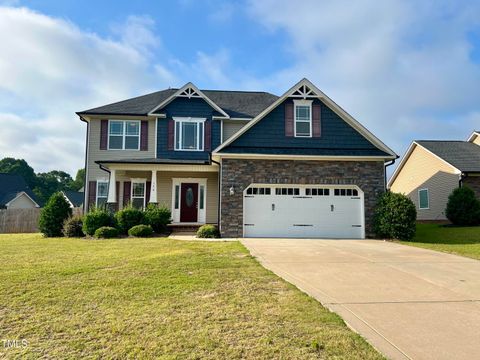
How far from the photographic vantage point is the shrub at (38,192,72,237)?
1586 centimetres

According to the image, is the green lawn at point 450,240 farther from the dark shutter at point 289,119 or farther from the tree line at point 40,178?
the tree line at point 40,178

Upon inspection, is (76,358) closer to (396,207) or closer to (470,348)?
(470,348)

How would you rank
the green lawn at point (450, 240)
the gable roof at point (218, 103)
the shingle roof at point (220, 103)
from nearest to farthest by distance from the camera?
the green lawn at point (450, 240) < the gable roof at point (218, 103) < the shingle roof at point (220, 103)

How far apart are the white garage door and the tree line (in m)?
57.2

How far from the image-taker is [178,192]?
1861 centimetres

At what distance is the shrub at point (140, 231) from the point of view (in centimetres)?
1449

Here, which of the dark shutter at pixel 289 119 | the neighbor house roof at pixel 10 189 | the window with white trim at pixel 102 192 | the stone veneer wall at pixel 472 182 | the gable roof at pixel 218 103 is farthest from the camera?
the neighbor house roof at pixel 10 189

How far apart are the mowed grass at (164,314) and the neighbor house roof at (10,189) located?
109ft

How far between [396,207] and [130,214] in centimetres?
1083

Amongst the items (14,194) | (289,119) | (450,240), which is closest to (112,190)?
(289,119)

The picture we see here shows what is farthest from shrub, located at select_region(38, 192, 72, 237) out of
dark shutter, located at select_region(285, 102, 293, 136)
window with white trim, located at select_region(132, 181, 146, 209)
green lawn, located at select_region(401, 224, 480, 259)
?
green lawn, located at select_region(401, 224, 480, 259)

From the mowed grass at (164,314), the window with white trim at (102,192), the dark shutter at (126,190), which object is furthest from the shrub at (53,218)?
the mowed grass at (164,314)

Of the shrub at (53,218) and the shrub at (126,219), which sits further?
the shrub at (53,218)

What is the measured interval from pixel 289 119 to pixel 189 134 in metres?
5.53
